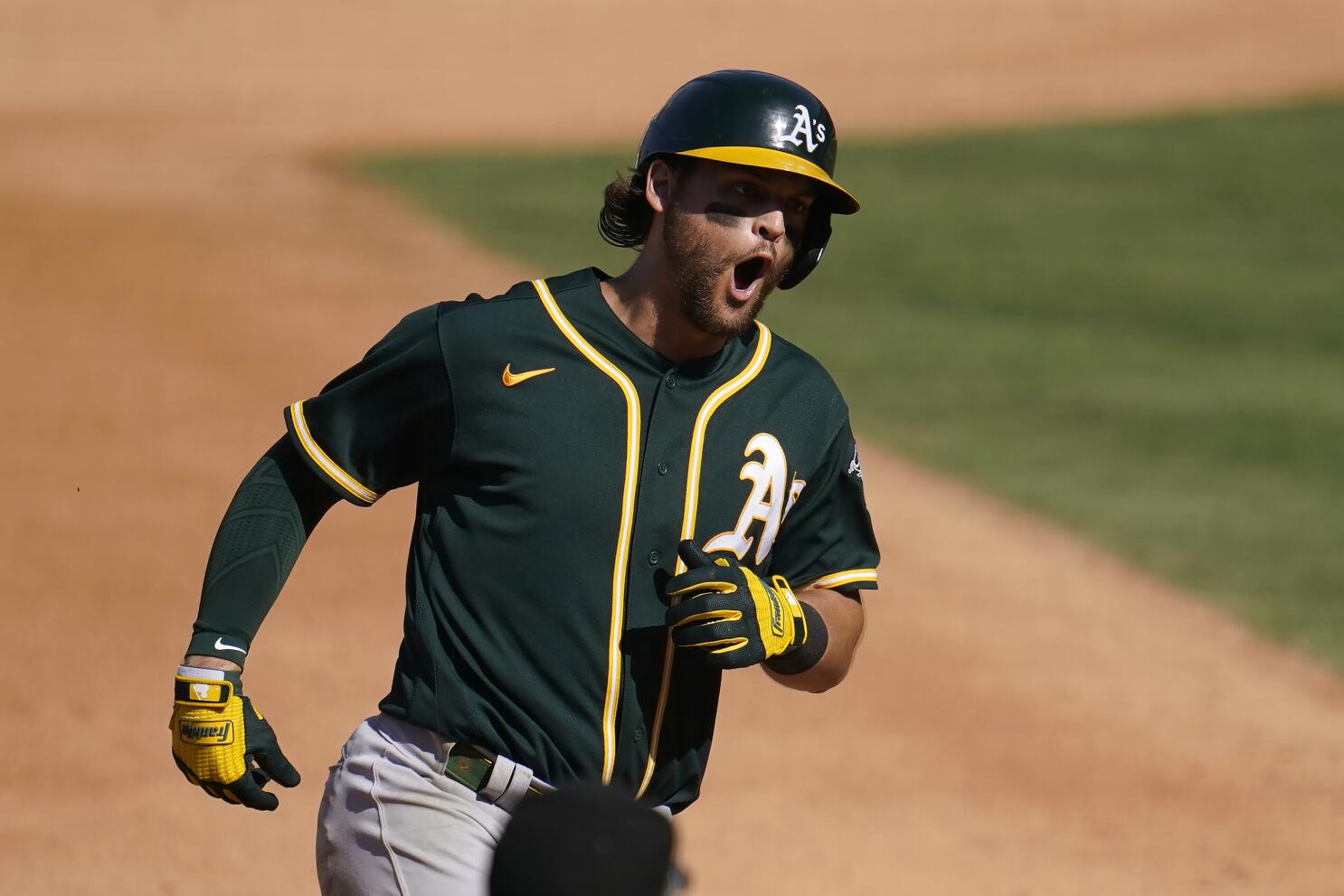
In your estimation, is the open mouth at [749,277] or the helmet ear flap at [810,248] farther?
the helmet ear flap at [810,248]

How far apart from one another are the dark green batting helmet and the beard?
6.7 inches

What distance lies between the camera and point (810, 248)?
416cm

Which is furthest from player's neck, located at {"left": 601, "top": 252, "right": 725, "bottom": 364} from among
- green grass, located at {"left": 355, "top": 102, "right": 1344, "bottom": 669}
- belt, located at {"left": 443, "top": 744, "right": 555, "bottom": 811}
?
green grass, located at {"left": 355, "top": 102, "right": 1344, "bottom": 669}

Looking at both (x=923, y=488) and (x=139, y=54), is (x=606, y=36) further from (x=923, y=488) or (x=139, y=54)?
(x=923, y=488)

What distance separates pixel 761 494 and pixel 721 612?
36 centimetres

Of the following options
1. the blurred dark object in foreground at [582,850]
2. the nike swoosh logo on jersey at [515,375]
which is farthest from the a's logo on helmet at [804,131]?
the blurred dark object in foreground at [582,850]

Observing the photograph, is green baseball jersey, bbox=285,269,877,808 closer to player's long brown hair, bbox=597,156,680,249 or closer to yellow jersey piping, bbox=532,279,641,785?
yellow jersey piping, bbox=532,279,641,785

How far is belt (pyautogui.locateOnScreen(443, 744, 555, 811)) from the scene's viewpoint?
356 centimetres

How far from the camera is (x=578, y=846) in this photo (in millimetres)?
2045

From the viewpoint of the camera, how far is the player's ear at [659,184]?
3.91 m

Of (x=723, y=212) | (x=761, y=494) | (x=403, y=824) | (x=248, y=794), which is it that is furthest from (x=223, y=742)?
(x=723, y=212)

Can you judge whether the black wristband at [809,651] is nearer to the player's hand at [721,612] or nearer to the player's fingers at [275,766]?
the player's hand at [721,612]

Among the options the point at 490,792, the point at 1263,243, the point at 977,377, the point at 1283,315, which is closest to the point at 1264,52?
the point at 1263,243

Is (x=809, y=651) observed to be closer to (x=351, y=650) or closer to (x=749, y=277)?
(x=749, y=277)
